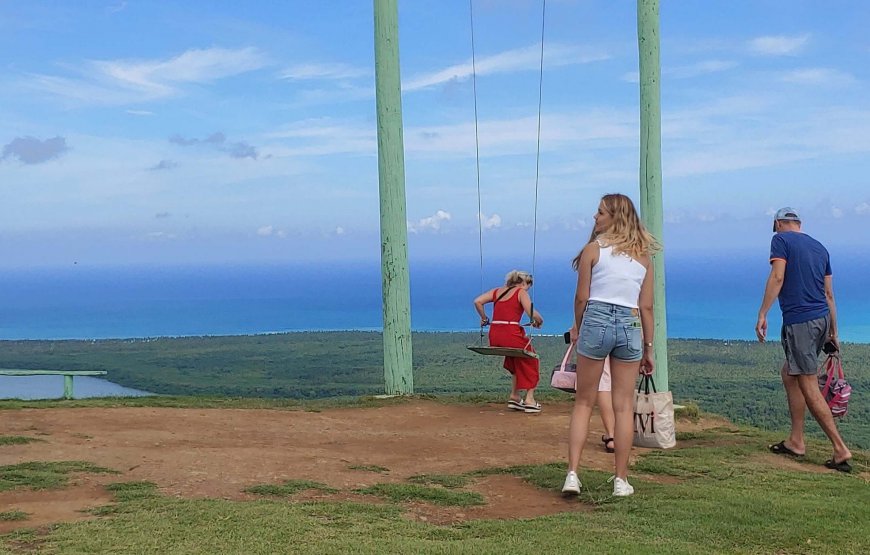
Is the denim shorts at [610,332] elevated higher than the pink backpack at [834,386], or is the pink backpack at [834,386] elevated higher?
the denim shorts at [610,332]

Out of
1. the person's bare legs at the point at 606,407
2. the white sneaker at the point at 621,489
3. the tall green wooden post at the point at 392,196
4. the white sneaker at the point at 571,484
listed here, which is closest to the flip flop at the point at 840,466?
the person's bare legs at the point at 606,407

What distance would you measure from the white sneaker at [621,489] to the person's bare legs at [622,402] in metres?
0.03

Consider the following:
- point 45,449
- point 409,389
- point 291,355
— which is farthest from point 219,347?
point 45,449

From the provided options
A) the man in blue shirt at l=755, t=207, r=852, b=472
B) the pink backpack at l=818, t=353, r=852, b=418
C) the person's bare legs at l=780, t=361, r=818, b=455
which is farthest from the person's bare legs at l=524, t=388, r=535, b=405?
the pink backpack at l=818, t=353, r=852, b=418

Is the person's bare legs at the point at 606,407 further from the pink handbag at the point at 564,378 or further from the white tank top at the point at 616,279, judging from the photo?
the white tank top at the point at 616,279

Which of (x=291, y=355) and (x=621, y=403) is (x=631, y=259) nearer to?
(x=621, y=403)

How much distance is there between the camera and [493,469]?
7352 mm

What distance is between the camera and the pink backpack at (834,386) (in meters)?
7.82

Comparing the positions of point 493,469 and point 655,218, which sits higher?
point 655,218

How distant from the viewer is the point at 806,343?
302 inches

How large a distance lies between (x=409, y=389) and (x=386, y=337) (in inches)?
26.0

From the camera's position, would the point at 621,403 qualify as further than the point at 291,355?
No

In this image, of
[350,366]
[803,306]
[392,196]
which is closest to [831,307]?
[803,306]

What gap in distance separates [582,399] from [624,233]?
1.08 meters
